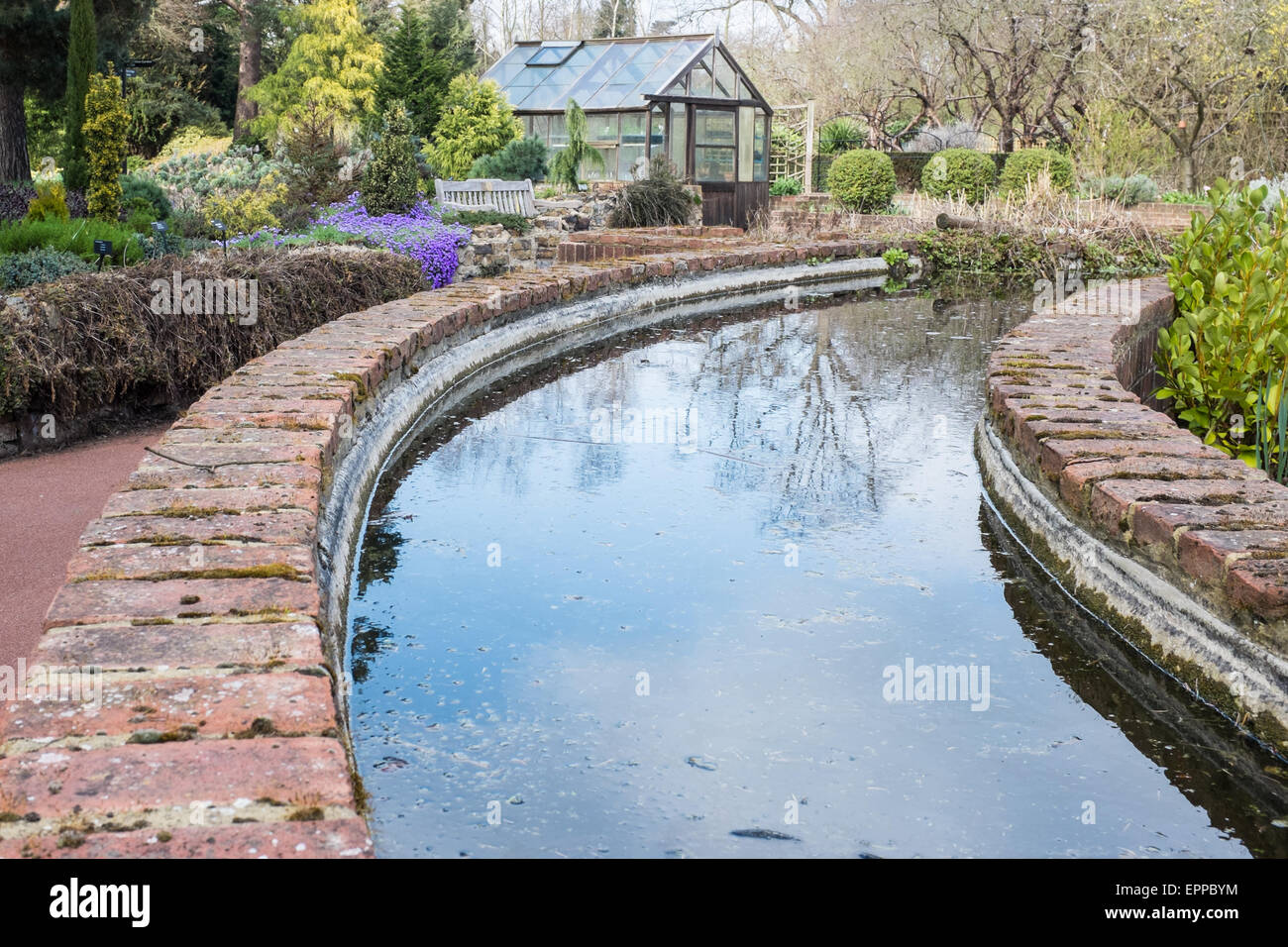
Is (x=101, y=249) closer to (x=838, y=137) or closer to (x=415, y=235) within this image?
(x=415, y=235)

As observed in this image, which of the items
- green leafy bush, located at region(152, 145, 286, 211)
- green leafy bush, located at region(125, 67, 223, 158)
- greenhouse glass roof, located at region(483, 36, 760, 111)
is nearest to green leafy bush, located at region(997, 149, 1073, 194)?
greenhouse glass roof, located at region(483, 36, 760, 111)

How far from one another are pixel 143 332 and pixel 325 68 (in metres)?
25.9

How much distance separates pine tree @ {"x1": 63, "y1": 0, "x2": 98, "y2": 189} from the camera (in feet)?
A: 39.9

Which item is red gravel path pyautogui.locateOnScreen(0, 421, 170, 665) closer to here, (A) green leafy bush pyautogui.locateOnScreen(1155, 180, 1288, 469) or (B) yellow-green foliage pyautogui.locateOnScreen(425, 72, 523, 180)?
(A) green leafy bush pyautogui.locateOnScreen(1155, 180, 1288, 469)

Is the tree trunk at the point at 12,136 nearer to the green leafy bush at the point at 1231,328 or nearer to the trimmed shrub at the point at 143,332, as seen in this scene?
the trimmed shrub at the point at 143,332

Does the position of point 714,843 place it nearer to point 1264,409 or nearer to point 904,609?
point 904,609

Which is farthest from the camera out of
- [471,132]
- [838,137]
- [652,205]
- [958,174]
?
[838,137]

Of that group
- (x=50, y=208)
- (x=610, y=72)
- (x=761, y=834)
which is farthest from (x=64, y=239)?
(x=610, y=72)

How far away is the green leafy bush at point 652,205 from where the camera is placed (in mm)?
Answer: 15578

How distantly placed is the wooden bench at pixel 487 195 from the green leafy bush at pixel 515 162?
11.7 feet

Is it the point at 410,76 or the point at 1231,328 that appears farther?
the point at 410,76

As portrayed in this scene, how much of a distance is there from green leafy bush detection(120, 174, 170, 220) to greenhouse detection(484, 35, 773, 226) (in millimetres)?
9267

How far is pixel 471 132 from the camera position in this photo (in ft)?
63.4

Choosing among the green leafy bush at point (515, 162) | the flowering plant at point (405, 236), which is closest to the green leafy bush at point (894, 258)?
the flowering plant at point (405, 236)
